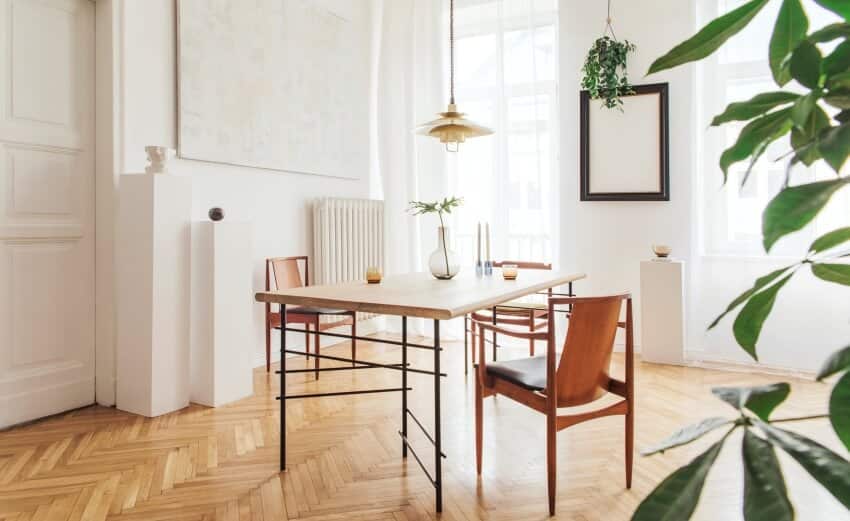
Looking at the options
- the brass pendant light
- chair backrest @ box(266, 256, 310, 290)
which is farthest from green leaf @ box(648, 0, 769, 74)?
chair backrest @ box(266, 256, 310, 290)

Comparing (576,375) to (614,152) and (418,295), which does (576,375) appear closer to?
(418,295)

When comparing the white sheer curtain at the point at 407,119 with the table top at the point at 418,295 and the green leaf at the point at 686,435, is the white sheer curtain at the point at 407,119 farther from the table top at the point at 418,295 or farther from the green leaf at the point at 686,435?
the green leaf at the point at 686,435

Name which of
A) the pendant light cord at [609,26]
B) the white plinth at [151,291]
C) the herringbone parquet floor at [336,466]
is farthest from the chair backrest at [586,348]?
the pendant light cord at [609,26]

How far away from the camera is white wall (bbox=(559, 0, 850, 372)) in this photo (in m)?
3.98

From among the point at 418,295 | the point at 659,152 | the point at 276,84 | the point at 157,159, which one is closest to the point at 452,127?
the point at 418,295

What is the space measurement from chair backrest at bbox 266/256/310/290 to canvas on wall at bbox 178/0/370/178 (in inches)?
27.5

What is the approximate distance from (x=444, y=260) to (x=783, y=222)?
8.55 ft

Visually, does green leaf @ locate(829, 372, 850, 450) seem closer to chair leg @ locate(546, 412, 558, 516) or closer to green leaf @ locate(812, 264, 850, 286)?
green leaf @ locate(812, 264, 850, 286)

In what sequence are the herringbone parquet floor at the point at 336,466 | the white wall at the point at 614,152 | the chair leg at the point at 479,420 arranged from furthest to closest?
1. the white wall at the point at 614,152
2. the chair leg at the point at 479,420
3. the herringbone parquet floor at the point at 336,466

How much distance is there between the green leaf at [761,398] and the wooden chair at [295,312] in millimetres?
3389

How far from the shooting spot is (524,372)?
225 cm

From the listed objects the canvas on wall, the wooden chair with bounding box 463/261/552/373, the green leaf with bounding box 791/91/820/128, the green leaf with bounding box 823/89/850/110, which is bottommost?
the wooden chair with bounding box 463/261/552/373

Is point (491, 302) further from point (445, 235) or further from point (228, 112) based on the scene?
point (228, 112)

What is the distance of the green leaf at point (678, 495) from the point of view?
33 centimetres
